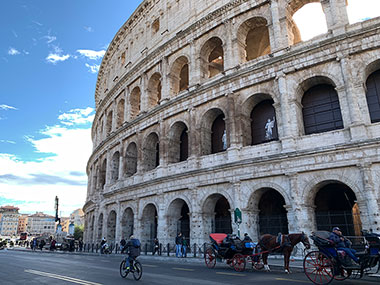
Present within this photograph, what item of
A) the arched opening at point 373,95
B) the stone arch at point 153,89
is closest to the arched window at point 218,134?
the stone arch at point 153,89

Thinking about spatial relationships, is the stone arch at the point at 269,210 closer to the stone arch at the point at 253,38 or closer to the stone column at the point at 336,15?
the stone arch at the point at 253,38

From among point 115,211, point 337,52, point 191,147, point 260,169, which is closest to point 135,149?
point 115,211

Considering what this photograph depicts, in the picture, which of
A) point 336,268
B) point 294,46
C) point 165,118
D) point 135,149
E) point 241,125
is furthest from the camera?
point 135,149

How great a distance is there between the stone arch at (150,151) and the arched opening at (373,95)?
14999 mm

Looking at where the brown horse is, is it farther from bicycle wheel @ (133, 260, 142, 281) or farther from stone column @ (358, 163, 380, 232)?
stone column @ (358, 163, 380, 232)

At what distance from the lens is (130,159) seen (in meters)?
26.6

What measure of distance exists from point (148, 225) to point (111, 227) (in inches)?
243

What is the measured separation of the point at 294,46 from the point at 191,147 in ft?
28.4

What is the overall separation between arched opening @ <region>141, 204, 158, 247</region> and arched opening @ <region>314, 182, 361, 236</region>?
1144 cm

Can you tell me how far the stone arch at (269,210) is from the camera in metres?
16.6

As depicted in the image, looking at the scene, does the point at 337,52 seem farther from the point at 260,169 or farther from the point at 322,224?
the point at 322,224

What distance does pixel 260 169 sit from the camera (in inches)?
636

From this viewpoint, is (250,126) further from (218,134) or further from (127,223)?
(127,223)

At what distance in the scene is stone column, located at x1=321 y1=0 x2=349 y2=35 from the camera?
1573 cm
